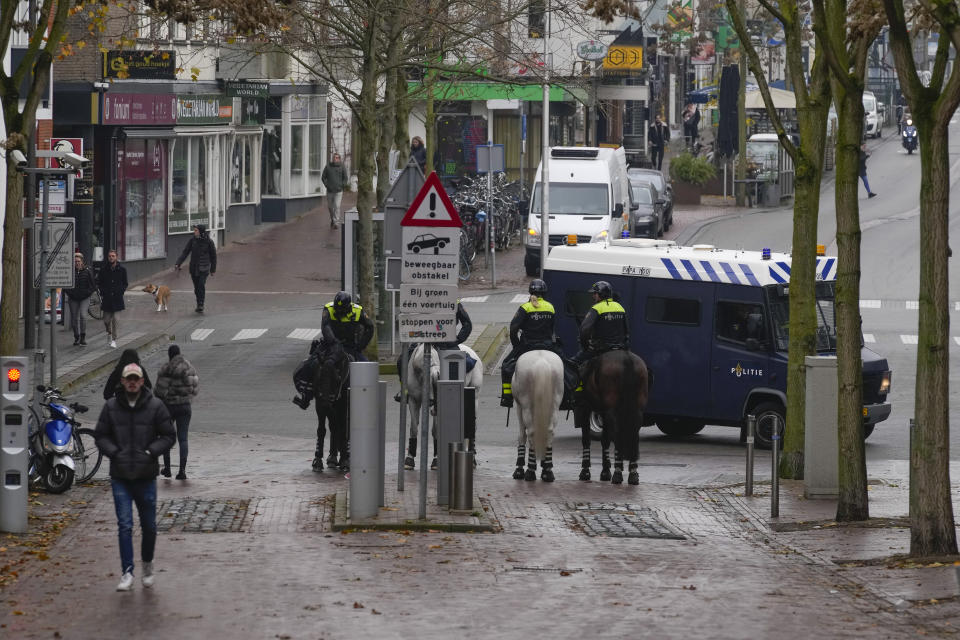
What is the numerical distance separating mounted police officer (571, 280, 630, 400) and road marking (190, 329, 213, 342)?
14.6 metres

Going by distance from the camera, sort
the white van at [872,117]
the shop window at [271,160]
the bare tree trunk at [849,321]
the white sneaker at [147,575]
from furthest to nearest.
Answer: the white van at [872,117] < the shop window at [271,160] < the bare tree trunk at [849,321] < the white sneaker at [147,575]

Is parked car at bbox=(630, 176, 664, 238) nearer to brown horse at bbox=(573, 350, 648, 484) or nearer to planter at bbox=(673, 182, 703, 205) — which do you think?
planter at bbox=(673, 182, 703, 205)

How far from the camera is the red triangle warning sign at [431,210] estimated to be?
13.7m

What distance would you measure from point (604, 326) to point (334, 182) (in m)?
29.7

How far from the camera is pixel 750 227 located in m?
47.0

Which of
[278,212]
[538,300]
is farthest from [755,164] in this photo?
[538,300]

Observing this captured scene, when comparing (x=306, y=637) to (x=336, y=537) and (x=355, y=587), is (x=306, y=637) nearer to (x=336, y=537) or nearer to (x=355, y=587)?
(x=355, y=587)

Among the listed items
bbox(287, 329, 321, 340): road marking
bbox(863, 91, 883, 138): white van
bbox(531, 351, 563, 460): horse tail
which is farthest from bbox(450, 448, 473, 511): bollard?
bbox(863, 91, 883, 138): white van

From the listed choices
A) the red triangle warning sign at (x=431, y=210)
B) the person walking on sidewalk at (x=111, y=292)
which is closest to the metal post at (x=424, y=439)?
the red triangle warning sign at (x=431, y=210)

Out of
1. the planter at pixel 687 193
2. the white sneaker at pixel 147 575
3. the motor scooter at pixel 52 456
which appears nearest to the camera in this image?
the white sneaker at pixel 147 575

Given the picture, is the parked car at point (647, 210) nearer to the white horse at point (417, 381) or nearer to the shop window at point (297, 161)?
the shop window at point (297, 161)

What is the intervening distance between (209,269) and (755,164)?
26112 millimetres

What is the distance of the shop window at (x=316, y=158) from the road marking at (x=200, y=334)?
808 inches

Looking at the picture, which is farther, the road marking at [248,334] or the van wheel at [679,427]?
the road marking at [248,334]
